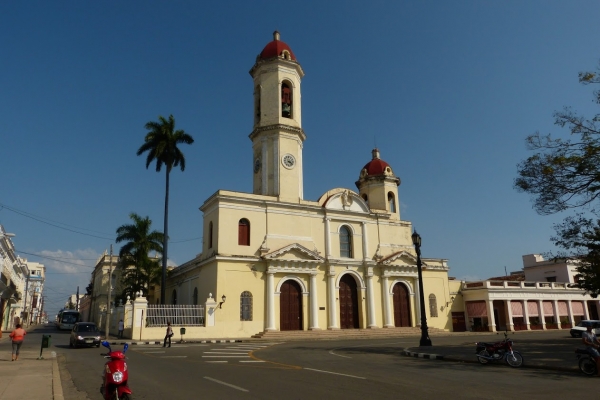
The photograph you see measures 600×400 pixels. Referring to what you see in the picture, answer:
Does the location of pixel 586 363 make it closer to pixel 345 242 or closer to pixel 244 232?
pixel 244 232

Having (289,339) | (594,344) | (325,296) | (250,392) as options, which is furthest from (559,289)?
(250,392)

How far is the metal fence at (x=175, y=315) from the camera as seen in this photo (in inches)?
1148

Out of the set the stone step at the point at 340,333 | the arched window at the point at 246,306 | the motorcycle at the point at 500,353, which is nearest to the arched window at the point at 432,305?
the stone step at the point at 340,333

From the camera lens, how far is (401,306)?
37969 mm

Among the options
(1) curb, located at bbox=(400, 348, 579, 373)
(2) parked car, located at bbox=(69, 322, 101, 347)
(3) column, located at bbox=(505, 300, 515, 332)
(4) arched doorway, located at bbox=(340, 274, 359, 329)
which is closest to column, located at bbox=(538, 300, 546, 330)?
(3) column, located at bbox=(505, 300, 515, 332)

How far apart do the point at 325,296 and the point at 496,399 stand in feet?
87.4

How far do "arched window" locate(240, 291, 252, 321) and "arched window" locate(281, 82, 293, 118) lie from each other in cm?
1460

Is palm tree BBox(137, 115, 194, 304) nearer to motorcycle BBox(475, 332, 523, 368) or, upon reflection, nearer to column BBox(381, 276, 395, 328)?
column BBox(381, 276, 395, 328)

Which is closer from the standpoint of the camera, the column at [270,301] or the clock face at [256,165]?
the column at [270,301]

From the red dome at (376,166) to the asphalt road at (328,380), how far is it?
94.6 ft

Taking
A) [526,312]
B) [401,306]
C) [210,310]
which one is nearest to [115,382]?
[210,310]

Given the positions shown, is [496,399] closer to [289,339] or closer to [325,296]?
[289,339]

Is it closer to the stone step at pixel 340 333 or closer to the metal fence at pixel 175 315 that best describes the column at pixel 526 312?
the stone step at pixel 340 333

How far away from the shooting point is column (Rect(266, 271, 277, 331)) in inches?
1244
